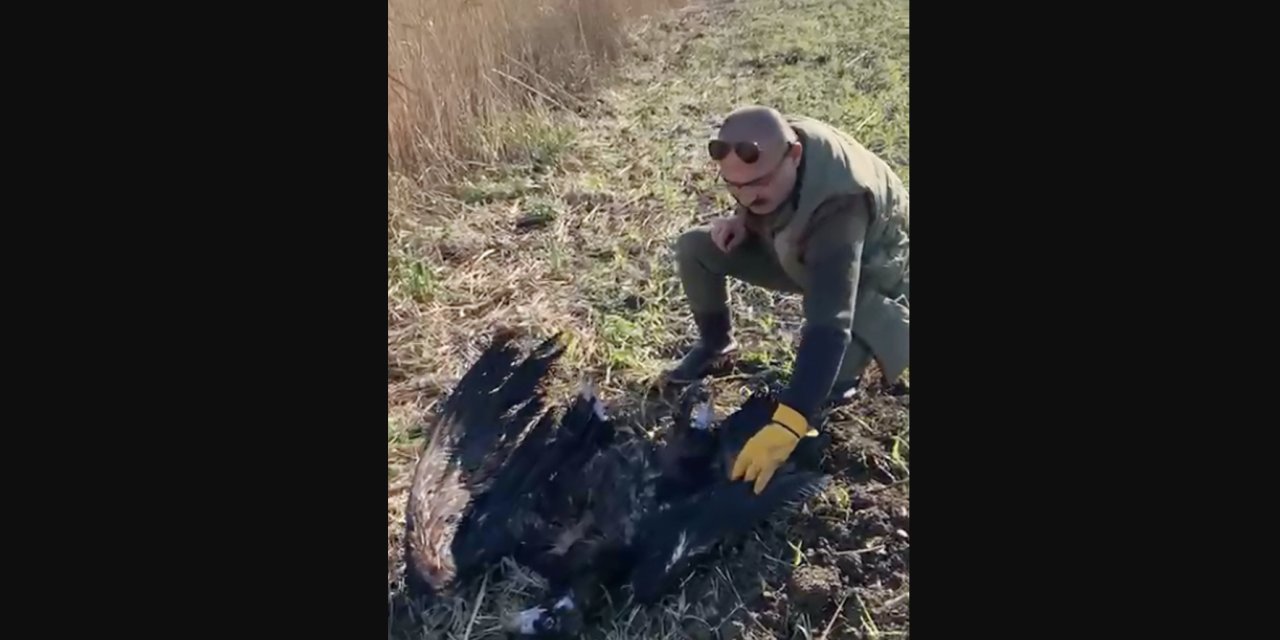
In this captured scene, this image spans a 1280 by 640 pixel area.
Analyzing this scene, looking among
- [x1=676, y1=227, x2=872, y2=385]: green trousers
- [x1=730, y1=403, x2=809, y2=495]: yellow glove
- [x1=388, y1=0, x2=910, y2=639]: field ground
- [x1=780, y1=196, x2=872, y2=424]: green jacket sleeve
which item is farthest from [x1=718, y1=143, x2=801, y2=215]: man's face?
[x1=388, y1=0, x2=910, y2=639]: field ground

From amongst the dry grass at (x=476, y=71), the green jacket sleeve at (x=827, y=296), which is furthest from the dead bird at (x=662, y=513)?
the dry grass at (x=476, y=71)

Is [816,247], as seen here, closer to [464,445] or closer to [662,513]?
[662,513]

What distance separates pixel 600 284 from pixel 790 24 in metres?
2.23

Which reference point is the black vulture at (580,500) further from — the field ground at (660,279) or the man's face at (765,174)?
the man's face at (765,174)

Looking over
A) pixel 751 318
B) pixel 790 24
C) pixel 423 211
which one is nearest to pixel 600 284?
pixel 751 318

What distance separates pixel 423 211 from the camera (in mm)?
4031

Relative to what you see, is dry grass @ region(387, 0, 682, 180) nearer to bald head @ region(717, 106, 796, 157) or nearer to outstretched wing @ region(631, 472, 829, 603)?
bald head @ region(717, 106, 796, 157)

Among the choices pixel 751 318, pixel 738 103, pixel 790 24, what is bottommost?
pixel 751 318

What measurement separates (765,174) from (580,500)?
0.92 m

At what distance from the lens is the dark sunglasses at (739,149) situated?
2.62m

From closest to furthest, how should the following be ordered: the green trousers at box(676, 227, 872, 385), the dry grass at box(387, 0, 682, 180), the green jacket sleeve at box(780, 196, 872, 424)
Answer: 1. the green jacket sleeve at box(780, 196, 872, 424)
2. the green trousers at box(676, 227, 872, 385)
3. the dry grass at box(387, 0, 682, 180)

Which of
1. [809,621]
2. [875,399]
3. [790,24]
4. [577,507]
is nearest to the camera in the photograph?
[809,621]

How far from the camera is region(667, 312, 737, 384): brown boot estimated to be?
3213 millimetres

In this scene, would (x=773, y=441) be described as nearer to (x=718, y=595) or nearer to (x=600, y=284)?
(x=718, y=595)
